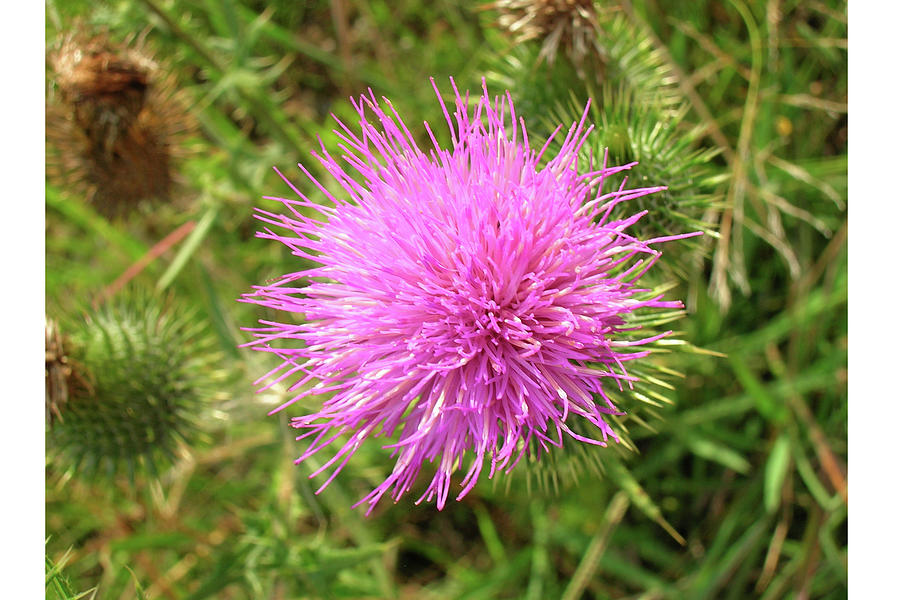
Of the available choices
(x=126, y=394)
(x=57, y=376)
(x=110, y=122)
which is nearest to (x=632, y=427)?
(x=126, y=394)

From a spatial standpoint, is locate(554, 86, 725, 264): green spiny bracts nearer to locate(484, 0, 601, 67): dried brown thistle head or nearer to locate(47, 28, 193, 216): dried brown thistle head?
locate(484, 0, 601, 67): dried brown thistle head

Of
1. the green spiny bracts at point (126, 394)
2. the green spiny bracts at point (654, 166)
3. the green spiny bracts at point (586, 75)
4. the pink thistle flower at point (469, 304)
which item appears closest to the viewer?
the pink thistle flower at point (469, 304)

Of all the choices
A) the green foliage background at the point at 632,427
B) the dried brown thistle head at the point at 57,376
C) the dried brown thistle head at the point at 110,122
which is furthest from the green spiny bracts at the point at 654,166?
the dried brown thistle head at the point at 57,376

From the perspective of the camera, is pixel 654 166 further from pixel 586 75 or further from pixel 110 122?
pixel 110 122

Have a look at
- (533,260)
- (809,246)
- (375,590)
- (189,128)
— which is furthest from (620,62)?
(375,590)

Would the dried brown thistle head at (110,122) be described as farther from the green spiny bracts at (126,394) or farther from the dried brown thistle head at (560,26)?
the dried brown thistle head at (560,26)

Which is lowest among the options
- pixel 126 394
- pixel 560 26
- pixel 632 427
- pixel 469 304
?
pixel 632 427

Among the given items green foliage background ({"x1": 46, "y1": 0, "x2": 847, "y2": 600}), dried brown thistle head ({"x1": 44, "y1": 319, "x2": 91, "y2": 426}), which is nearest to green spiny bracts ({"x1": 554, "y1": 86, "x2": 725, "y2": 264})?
green foliage background ({"x1": 46, "y1": 0, "x2": 847, "y2": 600})
